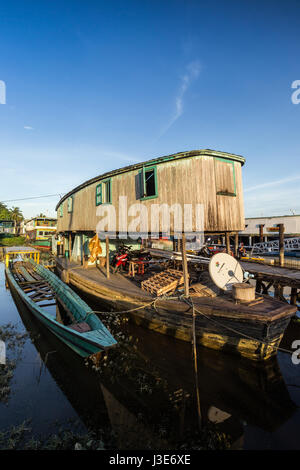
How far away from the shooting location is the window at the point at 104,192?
14.4 m

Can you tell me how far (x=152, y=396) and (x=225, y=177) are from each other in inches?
366

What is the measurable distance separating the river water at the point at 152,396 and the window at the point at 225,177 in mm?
7147

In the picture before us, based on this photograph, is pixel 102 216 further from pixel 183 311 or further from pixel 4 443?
pixel 4 443

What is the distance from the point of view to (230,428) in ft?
17.3

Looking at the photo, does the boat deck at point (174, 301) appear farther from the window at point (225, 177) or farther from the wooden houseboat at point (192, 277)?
the window at point (225, 177)

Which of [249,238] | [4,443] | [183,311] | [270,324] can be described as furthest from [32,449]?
[249,238]

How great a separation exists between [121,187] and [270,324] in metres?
10.2

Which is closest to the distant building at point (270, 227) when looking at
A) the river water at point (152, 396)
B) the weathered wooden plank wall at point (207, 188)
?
the weathered wooden plank wall at point (207, 188)

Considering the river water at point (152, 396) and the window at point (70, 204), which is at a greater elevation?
the window at point (70, 204)

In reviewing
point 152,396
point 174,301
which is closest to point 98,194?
point 174,301

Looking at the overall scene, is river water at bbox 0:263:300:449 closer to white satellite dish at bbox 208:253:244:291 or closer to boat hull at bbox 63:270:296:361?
boat hull at bbox 63:270:296:361

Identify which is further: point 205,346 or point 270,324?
point 205,346

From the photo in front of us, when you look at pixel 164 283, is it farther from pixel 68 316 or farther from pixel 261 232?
pixel 261 232

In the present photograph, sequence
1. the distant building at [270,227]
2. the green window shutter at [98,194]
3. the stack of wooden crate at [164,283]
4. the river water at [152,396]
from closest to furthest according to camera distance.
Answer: the river water at [152,396] < the stack of wooden crate at [164,283] < the green window shutter at [98,194] < the distant building at [270,227]
